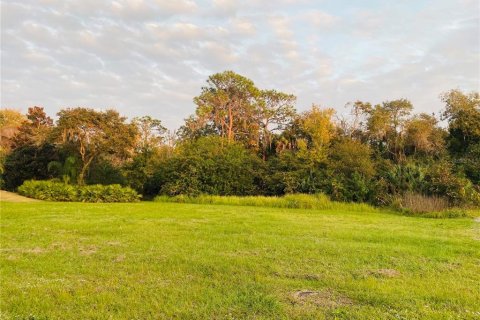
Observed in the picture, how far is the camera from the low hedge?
17781 millimetres

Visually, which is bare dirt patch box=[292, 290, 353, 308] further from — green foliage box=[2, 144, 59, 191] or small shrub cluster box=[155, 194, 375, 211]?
green foliage box=[2, 144, 59, 191]

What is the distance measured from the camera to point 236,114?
2805 centimetres

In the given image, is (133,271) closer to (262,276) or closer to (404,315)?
(262,276)

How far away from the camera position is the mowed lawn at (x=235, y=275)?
3.28 m

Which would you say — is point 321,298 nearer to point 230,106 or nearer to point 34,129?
point 230,106

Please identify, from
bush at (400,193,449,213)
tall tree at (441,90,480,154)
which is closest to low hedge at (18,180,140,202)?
bush at (400,193,449,213)

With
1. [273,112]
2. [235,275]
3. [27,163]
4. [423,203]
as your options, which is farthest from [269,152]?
[235,275]

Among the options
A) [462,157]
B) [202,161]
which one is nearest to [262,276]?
[202,161]

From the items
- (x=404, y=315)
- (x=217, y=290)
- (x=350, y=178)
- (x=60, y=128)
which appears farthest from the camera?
(x=60, y=128)

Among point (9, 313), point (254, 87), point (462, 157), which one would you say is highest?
point (254, 87)

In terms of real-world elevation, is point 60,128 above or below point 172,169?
above

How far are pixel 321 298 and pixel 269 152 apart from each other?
23.0m

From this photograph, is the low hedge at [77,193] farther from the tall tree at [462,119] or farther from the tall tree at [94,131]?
the tall tree at [462,119]

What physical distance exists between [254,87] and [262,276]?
24627 mm
